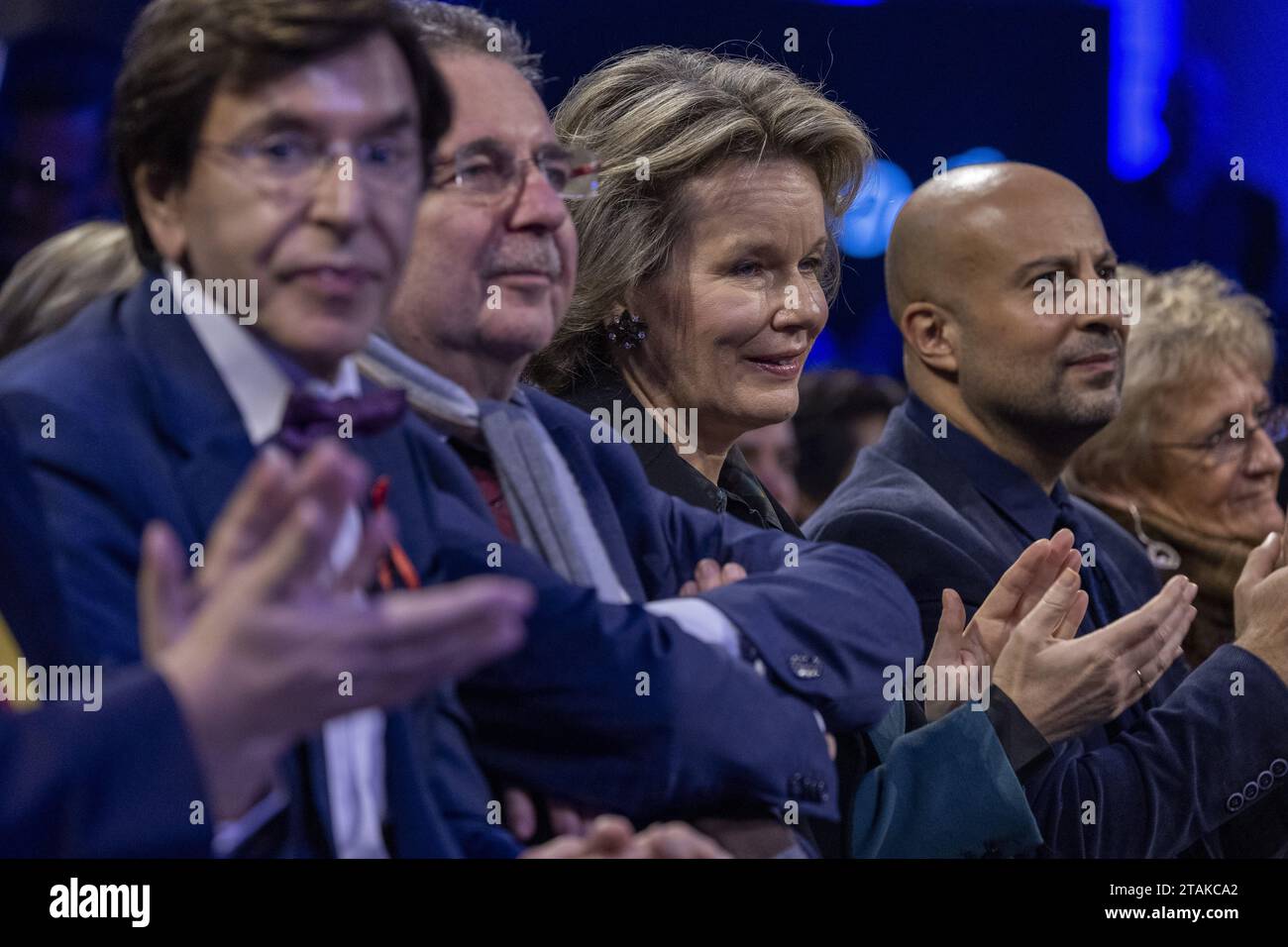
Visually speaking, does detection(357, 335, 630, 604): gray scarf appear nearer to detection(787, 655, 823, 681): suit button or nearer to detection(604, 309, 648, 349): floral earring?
detection(787, 655, 823, 681): suit button

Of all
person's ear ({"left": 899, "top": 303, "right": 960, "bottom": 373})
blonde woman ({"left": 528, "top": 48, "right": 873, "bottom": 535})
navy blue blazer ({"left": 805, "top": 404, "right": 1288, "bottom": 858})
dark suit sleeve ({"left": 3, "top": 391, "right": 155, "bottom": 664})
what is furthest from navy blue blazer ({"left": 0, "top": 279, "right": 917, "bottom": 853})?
person's ear ({"left": 899, "top": 303, "right": 960, "bottom": 373})

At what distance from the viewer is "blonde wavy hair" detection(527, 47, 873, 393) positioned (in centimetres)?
229

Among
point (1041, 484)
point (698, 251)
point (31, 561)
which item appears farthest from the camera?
point (1041, 484)

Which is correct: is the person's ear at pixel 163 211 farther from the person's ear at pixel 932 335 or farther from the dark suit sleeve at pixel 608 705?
the person's ear at pixel 932 335

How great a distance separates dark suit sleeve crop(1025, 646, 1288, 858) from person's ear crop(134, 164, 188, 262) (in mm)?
1379

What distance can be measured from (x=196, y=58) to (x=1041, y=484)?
1.65 m

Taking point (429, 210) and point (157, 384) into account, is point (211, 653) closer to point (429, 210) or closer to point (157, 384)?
point (157, 384)

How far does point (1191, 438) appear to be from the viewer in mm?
3279

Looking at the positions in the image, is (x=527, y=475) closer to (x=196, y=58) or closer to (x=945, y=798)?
(x=196, y=58)

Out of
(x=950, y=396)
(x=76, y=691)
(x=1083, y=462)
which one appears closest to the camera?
(x=76, y=691)

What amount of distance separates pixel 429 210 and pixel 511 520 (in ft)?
1.07

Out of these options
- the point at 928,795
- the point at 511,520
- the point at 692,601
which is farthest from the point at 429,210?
the point at 928,795

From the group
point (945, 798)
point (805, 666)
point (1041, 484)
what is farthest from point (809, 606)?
point (1041, 484)
